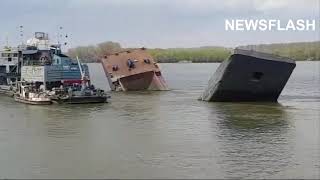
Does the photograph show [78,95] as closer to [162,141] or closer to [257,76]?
[257,76]

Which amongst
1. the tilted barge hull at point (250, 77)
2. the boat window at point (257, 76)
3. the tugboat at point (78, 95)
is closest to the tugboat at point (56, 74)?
the tugboat at point (78, 95)

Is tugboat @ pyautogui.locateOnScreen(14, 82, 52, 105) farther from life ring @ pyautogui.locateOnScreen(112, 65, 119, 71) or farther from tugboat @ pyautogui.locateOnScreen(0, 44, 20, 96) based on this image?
life ring @ pyautogui.locateOnScreen(112, 65, 119, 71)

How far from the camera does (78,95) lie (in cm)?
4203

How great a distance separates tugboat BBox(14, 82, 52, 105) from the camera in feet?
139

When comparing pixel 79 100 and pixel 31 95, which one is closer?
pixel 79 100

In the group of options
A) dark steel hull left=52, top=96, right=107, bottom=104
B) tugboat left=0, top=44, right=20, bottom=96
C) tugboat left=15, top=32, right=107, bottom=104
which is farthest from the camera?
tugboat left=0, top=44, right=20, bottom=96

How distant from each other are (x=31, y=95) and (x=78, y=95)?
4154 millimetres

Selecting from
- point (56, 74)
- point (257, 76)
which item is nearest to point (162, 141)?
point (257, 76)

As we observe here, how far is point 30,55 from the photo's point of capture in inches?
2196

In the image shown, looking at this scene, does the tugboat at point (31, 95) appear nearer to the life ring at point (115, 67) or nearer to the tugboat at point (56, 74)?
the tugboat at point (56, 74)

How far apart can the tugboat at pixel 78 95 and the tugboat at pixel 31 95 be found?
1.98ft

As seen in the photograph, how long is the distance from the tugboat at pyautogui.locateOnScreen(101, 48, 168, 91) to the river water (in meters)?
18.4

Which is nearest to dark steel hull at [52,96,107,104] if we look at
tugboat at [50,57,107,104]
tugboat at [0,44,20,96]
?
tugboat at [50,57,107,104]

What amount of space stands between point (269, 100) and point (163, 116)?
11.5 m
